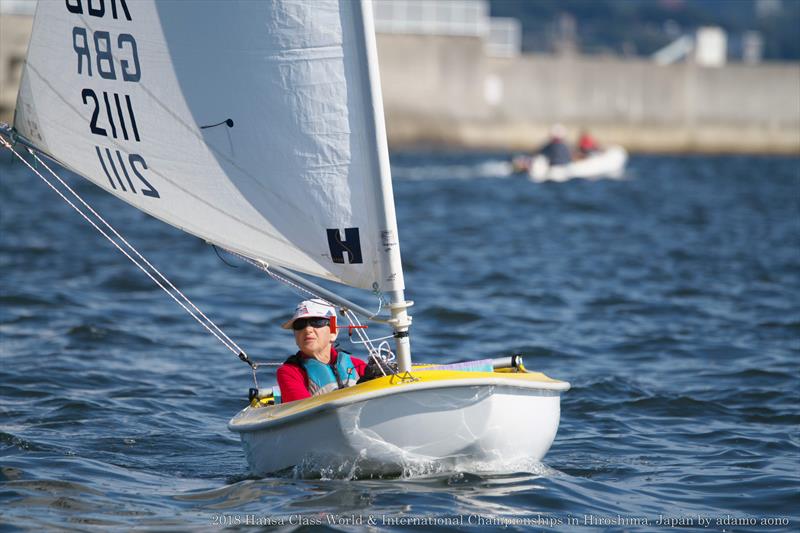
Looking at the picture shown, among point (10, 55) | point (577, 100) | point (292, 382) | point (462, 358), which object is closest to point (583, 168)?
point (577, 100)

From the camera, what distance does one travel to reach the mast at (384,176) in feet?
21.5

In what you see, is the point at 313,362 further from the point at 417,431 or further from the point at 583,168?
the point at 583,168

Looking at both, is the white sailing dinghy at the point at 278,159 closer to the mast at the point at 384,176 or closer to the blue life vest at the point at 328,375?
the mast at the point at 384,176

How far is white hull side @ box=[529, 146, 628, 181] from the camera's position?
3347cm

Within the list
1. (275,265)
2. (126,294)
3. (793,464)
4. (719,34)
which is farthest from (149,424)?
(719,34)

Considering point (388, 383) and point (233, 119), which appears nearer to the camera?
point (388, 383)

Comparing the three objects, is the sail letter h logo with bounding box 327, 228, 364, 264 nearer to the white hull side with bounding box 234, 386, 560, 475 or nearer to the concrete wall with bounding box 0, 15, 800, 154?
the white hull side with bounding box 234, 386, 560, 475

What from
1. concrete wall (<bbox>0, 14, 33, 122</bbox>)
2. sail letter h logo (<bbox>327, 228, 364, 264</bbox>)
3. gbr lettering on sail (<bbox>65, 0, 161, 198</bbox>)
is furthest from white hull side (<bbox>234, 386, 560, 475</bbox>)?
concrete wall (<bbox>0, 14, 33, 122</bbox>)

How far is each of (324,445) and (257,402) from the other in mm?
1004

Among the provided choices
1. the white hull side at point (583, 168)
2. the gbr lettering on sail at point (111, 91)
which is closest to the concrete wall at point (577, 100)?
the white hull side at point (583, 168)

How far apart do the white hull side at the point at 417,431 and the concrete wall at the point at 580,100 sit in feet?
135

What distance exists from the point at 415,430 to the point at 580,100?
155ft

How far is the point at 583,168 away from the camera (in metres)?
34.3

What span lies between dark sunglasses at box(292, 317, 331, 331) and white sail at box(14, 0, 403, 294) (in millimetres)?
300
